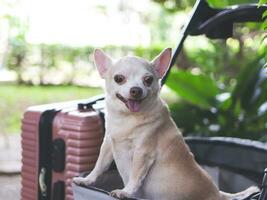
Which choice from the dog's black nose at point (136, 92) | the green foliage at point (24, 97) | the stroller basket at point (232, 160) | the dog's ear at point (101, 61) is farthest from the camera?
the green foliage at point (24, 97)

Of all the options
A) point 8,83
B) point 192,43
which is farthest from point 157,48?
point 8,83

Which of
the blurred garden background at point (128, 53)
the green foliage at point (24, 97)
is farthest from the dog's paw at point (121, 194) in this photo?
the green foliage at point (24, 97)

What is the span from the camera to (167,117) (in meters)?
1.22

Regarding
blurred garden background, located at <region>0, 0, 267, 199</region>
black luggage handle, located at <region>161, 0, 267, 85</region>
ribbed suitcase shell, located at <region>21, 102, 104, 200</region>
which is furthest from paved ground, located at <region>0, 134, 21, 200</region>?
black luggage handle, located at <region>161, 0, 267, 85</region>

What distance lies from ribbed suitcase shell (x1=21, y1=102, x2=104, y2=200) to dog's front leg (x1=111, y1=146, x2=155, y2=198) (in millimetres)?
328

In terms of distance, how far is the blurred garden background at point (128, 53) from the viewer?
2.97 meters

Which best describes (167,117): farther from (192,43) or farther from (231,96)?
(192,43)

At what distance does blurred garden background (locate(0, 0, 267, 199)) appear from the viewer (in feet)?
9.75

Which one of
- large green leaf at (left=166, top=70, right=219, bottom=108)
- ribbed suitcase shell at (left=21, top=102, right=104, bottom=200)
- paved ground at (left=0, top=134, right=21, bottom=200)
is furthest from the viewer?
large green leaf at (left=166, top=70, right=219, bottom=108)

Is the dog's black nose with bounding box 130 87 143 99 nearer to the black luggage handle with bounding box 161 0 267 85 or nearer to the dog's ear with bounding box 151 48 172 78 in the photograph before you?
the dog's ear with bounding box 151 48 172 78

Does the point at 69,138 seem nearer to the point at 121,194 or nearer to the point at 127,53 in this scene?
the point at 121,194

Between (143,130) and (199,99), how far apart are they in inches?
72.4

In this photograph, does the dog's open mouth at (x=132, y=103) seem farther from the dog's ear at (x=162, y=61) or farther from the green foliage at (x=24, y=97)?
the green foliage at (x=24, y=97)

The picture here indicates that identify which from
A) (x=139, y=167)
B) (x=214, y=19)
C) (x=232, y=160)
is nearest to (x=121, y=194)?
(x=139, y=167)
